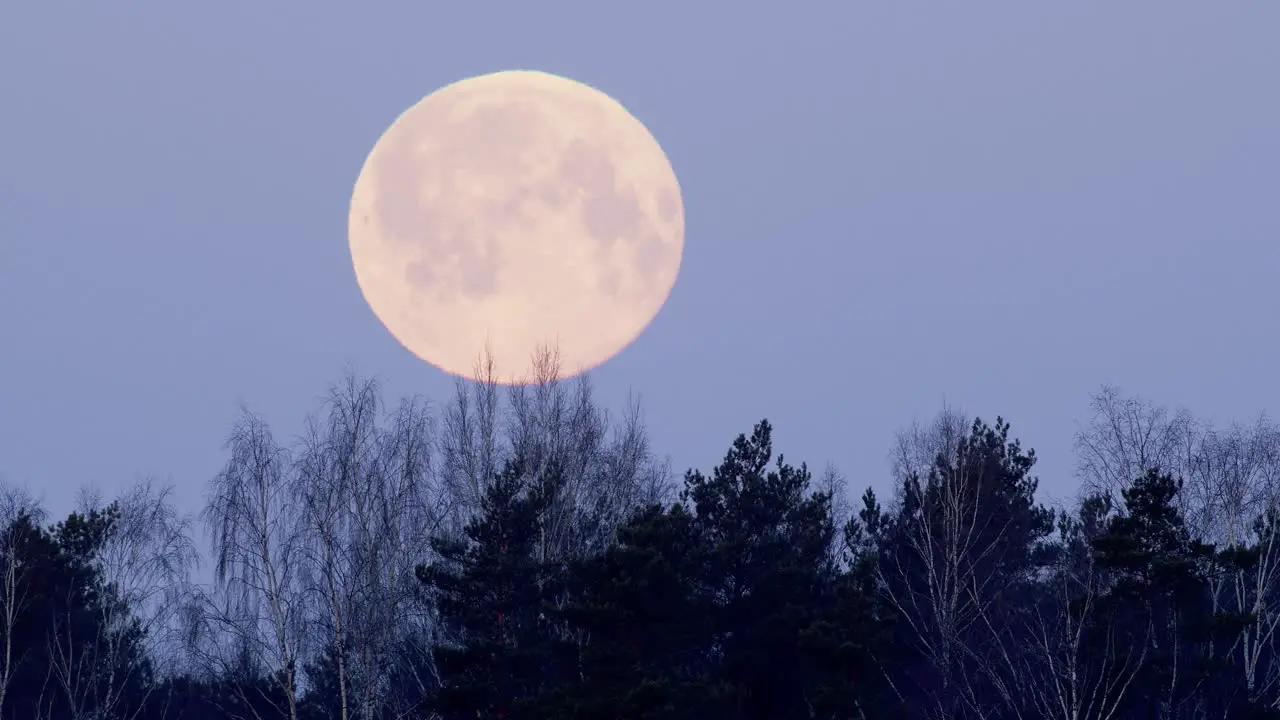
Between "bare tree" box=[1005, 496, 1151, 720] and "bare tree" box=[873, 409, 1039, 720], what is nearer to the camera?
"bare tree" box=[1005, 496, 1151, 720]

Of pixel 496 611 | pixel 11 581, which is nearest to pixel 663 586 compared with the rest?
pixel 496 611

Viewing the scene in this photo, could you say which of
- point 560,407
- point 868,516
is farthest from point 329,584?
point 868,516

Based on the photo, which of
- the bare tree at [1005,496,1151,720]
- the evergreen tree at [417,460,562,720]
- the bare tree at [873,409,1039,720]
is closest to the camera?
the bare tree at [1005,496,1151,720]

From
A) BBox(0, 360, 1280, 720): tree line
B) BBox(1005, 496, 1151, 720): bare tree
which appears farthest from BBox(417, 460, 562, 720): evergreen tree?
BBox(1005, 496, 1151, 720): bare tree

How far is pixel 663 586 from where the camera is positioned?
113ft

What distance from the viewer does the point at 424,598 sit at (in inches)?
1655

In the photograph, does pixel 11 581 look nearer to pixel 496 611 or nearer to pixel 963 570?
pixel 496 611

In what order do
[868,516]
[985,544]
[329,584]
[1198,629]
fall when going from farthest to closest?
[868,516], [985,544], [329,584], [1198,629]

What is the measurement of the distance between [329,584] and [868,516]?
59.5 feet

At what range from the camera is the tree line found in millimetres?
34281

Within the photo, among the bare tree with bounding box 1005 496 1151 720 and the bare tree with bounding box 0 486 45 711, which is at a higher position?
the bare tree with bounding box 0 486 45 711

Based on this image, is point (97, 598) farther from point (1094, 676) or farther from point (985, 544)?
point (1094, 676)

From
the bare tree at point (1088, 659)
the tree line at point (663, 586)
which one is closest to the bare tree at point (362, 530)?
the tree line at point (663, 586)

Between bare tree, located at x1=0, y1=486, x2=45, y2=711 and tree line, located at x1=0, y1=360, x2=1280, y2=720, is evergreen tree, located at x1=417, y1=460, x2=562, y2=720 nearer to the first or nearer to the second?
tree line, located at x1=0, y1=360, x2=1280, y2=720
